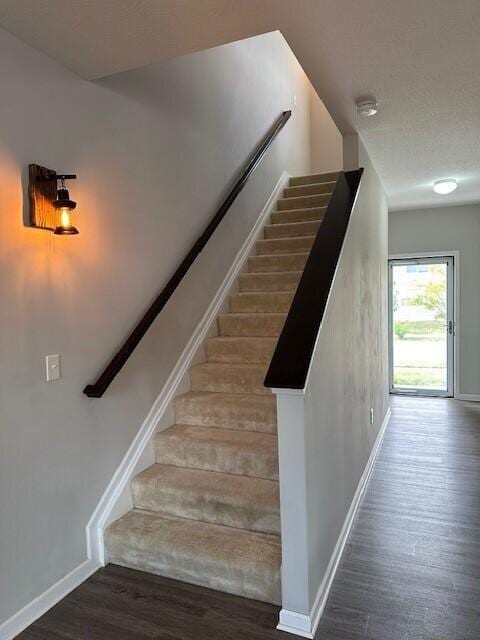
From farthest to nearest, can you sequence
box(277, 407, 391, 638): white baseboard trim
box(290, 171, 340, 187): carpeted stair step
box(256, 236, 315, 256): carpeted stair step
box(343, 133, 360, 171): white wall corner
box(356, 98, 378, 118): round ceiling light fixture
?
1. box(290, 171, 340, 187): carpeted stair step
2. box(256, 236, 315, 256): carpeted stair step
3. box(343, 133, 360, 171): white wall corner
4. box(356, 98, 378, 118): round ceiling light fixture
5. box(277, 407, 391, 638): white baseboard trim

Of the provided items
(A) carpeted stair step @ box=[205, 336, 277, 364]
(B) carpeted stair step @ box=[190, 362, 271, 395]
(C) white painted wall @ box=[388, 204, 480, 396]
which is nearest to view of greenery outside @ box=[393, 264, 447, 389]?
(C) white painted wall @ box=[388, 204, 480, 396]

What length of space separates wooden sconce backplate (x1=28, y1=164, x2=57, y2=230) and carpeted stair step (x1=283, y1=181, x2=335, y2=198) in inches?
149

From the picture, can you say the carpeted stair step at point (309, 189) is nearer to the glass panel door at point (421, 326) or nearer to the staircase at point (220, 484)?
the glass panel door at point (421, 326)

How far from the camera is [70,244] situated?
6.97 ft

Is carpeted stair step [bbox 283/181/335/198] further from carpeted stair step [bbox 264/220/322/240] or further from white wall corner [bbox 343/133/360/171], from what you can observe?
white wall corner [bbox 343/133/360/171]

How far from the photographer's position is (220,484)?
2.41 m

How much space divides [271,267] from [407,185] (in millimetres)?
1805

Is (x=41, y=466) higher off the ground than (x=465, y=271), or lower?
lower

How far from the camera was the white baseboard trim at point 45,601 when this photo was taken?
5.99 ft

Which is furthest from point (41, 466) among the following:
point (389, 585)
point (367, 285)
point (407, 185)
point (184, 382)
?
point (407, 185)

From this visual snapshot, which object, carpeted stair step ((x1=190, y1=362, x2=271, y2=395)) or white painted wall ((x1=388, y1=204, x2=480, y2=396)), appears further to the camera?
white painted wall ((x1=388, y1=204, x2=480, y2=396))

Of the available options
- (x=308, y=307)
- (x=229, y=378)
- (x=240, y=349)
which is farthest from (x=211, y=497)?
(x=240, y=349)

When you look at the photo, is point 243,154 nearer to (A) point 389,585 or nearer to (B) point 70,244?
(B) point 70,244

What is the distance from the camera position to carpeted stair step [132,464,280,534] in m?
2.23
